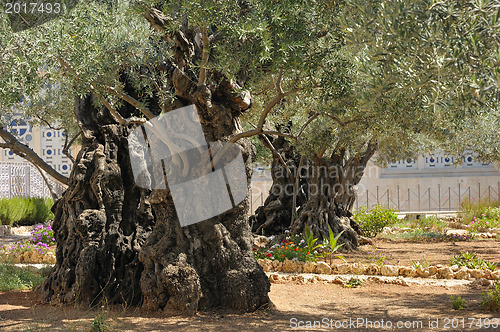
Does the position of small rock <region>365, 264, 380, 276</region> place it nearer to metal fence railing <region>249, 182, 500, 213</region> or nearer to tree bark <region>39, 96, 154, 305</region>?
tree bark <region>39, 96, 154, 305</region>

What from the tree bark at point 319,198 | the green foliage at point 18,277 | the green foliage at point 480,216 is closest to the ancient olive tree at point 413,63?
the tree bark at point 319,198

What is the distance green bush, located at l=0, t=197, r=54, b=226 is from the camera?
13.8 metres

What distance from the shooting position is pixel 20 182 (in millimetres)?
16297

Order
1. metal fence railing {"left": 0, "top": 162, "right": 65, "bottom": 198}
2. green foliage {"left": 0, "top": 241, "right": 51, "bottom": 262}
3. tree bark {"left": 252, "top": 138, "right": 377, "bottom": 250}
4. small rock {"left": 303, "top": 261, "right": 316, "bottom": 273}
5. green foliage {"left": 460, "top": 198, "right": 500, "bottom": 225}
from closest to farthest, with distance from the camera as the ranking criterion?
small rock {"left": 303, "top": 261, "right": 316, "bottom": 273} → green foliage {"left": 0, "top": 241, "right": 51, "bottom": 262} → tree bark {"left": 252, "top": 138, "right": 377, "bottom": 250} → metal fence railing {"left": 0, "top": 162, "right": 65, "bottom": 198} → green foliage {"left": 460, "top": 198, "right": 500, "bottom": 225}

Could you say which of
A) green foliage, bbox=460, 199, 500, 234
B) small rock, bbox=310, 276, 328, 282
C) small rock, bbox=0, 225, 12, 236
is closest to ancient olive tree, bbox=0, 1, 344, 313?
small rock, bbox=310, 276, 328, 282

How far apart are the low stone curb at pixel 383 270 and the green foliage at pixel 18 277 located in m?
3.74

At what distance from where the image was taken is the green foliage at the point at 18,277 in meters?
7.52

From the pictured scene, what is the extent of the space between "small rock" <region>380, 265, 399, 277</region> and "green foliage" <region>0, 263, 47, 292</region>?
5.43 meters

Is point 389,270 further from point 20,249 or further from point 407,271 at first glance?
point 20,249

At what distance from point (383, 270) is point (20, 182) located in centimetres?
1273

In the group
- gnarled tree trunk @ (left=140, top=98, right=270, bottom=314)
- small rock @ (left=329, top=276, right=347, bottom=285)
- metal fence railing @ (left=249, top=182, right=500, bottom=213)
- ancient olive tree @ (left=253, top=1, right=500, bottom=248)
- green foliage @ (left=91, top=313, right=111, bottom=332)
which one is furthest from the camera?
metal fence railing @ (left=249, top=182, right=500, bottom=213)

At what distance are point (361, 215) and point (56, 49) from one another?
10.3 metres

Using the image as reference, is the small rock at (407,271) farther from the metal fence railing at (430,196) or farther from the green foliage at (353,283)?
the metal fence railing at (430,196)

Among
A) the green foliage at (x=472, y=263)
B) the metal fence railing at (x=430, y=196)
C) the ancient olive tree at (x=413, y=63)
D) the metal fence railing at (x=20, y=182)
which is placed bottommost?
the green foliage at (x=472, y=263)
